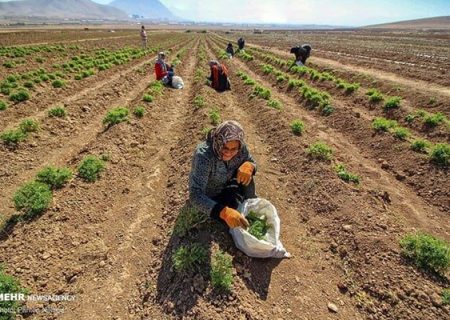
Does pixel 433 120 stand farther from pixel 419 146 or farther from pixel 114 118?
pixel 114 118

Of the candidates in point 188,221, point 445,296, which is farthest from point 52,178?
point 445,296

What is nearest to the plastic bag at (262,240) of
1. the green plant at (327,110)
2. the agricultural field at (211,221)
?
the agricultural field at (211,221)

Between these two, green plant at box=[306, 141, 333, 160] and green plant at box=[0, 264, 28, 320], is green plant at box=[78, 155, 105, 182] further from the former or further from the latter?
green plant at box=[306, 141, 333, 160]

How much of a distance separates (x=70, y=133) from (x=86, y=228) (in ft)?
17.5

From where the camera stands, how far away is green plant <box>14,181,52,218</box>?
5754mm

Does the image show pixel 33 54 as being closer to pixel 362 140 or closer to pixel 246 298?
pixel 362 140

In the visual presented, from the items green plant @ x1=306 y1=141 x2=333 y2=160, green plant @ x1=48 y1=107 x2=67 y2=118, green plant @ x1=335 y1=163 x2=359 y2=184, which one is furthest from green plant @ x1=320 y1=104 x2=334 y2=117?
green plant @ x1=48 y1=107 x2=67 y2=118

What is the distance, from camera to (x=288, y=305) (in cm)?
423

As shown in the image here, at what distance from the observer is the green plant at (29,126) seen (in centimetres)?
904

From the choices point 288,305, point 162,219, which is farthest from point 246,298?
point 162,219

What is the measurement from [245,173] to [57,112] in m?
8.58

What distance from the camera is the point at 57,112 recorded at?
1043 cm

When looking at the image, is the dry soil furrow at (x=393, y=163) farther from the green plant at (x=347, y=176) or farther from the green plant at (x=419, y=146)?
the green plant at (x=347, y=176)

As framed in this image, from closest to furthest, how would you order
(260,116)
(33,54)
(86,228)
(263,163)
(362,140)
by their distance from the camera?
(86,228), (263,163), (362,140), (260,116), (33,54)
